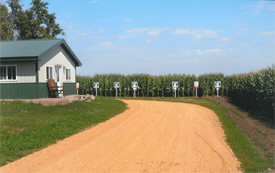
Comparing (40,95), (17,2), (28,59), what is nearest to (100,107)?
(40,95)

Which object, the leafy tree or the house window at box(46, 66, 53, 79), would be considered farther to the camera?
the leafy tree

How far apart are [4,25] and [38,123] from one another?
37403mm

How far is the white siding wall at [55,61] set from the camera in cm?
1933

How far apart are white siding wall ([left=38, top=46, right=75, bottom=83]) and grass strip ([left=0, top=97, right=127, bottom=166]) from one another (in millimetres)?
3281

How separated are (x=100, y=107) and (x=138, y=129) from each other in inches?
250

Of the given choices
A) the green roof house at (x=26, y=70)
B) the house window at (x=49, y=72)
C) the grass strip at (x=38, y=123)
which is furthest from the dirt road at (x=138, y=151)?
the house window at (x=49, y=72)

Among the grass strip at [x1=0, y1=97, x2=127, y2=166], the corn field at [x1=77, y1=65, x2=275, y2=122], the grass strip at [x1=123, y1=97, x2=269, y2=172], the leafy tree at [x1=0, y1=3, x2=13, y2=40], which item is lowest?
the grass strip at [x1=123, y1=97, x2=269, y2=172]

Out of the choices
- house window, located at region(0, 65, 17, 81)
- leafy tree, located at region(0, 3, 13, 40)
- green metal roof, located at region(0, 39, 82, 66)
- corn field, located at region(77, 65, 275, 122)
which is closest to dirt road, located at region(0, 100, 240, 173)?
green metal roof, located at region(0, 39, 82, 66)

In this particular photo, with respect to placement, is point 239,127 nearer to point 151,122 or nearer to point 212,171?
point 151,122

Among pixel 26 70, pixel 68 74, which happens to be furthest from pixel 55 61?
pixel 26 70

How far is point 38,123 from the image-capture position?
39.5 feet

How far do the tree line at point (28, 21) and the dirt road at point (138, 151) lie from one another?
37.6m

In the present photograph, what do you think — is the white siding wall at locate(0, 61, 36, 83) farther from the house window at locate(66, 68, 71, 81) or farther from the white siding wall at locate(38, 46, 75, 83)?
the house window at locate(66, 68, 71, 81)

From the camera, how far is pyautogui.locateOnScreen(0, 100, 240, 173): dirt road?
24.5 ft
